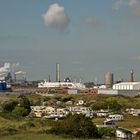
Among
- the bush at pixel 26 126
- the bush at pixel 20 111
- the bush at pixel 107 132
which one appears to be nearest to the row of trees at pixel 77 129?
the bush at pixel 107 132

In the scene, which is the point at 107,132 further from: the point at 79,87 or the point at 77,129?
the point at 79,87

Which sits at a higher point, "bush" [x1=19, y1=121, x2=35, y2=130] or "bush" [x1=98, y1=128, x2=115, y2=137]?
"bush" [x1=19, y1=121, x2=35, y2=130]

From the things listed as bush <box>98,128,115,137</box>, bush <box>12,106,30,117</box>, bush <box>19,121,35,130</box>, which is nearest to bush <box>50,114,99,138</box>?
bush <box>98,128,115,137</box>

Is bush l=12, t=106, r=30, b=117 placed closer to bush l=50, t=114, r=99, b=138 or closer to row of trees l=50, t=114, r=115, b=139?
row of trees l=50, t=114, r=115, b=139

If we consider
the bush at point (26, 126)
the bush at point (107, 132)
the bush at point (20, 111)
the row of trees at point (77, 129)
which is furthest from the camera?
the bush at point (20, 111)

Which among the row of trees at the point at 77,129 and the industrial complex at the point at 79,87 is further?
the industrial complex at the point at 79,87

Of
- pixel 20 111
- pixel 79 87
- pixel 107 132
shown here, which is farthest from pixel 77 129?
pixel 79 87

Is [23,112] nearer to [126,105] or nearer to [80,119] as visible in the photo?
[80,119]

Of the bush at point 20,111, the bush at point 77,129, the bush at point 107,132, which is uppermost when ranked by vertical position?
the bush at point 20,111

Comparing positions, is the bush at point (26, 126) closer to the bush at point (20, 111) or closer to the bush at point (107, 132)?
the bush at point (107, 132)

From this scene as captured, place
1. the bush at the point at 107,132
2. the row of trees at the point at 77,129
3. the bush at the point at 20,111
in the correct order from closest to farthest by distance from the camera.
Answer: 1. the row of trees at the point at 77,129
2. the bush at the point at 107,132
3. the bush at the point at 20,111

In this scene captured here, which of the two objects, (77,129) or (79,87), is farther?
(79,87)

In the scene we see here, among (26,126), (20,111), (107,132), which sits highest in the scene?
(20,111)

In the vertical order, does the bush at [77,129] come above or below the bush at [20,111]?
below
